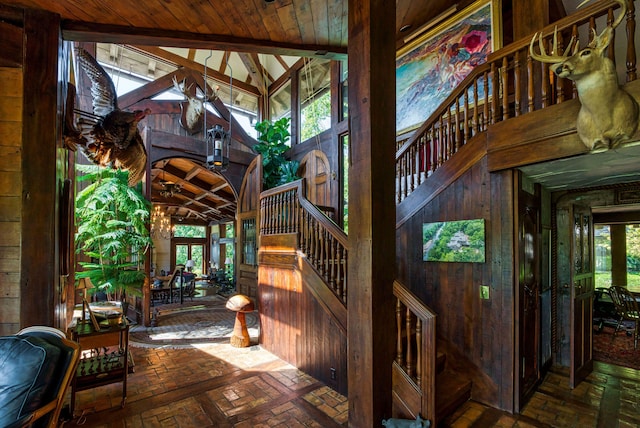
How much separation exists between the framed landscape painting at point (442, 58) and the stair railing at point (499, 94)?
48cm

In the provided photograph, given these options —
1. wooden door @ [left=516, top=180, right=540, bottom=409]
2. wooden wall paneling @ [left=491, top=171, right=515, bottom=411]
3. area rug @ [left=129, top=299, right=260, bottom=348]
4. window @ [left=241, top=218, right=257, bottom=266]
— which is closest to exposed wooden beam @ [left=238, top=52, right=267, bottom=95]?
window @ [left=241, top=218, right=257, bottom=266]

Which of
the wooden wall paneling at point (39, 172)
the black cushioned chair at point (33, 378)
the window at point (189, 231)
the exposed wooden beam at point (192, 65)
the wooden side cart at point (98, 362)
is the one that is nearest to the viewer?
the black cushioned chair at point (33, 378)

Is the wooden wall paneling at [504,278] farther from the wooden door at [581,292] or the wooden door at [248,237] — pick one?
the wooden door at [248,237]

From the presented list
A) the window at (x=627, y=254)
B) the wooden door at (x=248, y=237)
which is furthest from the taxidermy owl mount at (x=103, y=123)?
the window at (x=627, y=254)

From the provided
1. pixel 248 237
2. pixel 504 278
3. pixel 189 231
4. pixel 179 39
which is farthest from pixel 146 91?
pixel 189 231

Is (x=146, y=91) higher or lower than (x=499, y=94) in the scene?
higher

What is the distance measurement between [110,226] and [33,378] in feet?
11.7

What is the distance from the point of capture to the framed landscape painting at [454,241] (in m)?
2.96

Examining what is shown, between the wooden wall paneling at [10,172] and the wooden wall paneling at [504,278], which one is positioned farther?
the wooden wall paneling at [504,278]

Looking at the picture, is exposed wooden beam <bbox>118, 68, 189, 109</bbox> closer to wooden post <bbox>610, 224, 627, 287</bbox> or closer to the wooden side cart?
the wooden side cart

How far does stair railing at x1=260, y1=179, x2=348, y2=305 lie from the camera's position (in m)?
3.09

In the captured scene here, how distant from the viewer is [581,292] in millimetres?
3430

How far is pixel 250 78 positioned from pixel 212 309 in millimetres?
5928

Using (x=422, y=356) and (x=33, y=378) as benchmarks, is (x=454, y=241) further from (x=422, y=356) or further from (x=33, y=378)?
(x=33, y=378)
